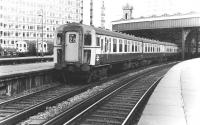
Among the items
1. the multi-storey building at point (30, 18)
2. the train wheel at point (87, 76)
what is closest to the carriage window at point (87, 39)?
the train wheel at point (87, 76)

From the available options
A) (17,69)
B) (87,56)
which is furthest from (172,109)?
(17,69)

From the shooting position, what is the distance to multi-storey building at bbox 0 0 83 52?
9456cm

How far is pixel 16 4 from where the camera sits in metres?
99.9

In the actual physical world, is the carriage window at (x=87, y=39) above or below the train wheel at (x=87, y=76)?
above

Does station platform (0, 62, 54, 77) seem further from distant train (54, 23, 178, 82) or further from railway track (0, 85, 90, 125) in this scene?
railway track (0, 85, 90, 125)

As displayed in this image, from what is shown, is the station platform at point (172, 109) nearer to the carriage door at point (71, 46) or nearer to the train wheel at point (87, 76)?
the train wheel at point (87, 76)

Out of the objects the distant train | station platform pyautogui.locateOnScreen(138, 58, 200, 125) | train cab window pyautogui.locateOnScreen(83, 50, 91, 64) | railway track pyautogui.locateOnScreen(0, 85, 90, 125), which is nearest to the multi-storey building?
the distant train

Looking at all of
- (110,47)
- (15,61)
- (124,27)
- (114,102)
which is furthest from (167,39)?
(114,102)

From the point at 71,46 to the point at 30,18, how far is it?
295 feet

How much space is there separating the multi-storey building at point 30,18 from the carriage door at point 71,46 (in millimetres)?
71179

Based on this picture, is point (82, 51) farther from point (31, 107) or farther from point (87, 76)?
point (31, 107)

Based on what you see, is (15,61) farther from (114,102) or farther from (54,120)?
(54,120)

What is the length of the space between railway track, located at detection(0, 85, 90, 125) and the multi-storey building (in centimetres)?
7407

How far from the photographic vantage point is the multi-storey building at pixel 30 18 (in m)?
94.6
